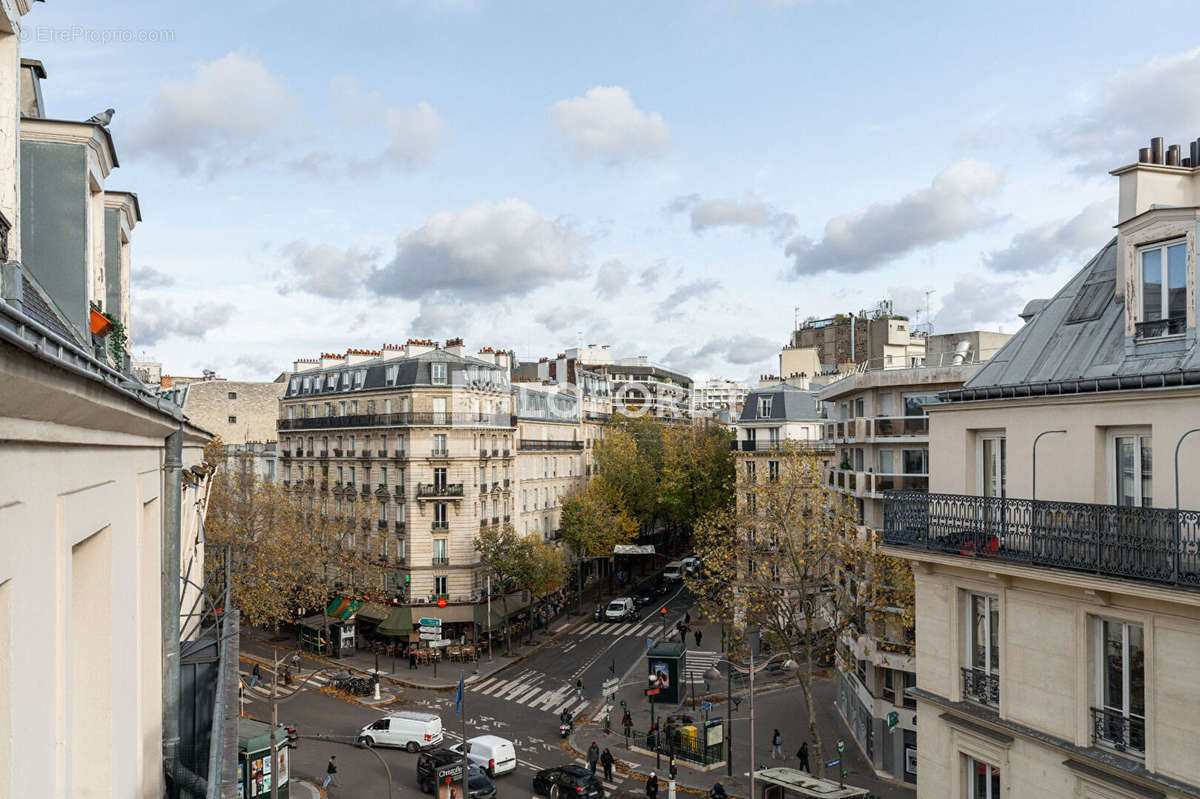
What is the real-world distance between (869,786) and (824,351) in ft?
163

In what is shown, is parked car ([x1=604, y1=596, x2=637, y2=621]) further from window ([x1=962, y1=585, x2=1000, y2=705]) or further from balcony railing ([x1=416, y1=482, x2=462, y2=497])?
window ([x1=962, y1=585, x2=1000, y2=705])

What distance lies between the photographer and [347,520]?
49.5m

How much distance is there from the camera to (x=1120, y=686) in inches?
491

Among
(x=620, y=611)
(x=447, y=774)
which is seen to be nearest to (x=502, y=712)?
(x=447, y=774)

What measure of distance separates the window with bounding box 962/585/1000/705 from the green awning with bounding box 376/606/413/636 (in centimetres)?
3435

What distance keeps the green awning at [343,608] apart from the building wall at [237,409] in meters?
25.7

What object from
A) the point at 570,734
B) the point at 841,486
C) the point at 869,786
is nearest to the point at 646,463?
the point at 841,486

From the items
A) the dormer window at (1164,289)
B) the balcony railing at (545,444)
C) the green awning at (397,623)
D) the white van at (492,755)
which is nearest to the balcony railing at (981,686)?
the dormer window at (1164,289)

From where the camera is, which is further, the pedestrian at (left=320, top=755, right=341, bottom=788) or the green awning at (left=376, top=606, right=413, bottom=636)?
the green awning at (left=376, top=606, right=413, bottom=636)

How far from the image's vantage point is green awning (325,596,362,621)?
46281 millimetres

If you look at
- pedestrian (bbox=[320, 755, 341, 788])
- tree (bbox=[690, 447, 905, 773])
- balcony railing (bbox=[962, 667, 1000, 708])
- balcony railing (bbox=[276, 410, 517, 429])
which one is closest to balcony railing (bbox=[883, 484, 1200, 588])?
balcony railing (bbox=[962, 667, 1000, 708])

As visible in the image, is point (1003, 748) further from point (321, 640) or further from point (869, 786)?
point (321, 640)

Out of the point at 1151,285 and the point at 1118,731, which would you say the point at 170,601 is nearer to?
the point at 1118,731

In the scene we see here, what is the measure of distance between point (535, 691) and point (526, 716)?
350cm
